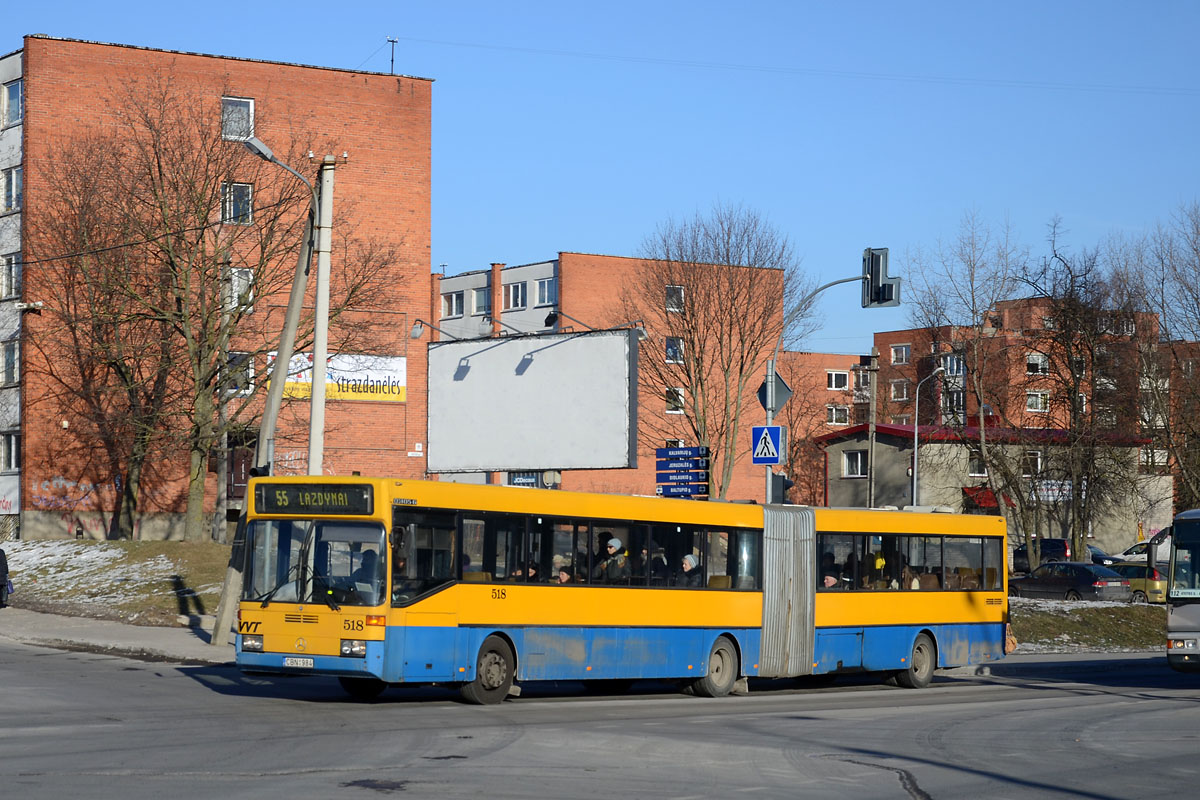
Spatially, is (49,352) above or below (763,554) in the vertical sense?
above

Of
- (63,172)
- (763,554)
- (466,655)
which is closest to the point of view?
(466,655)

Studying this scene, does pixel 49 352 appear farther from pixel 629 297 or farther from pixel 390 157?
pixel 629 297

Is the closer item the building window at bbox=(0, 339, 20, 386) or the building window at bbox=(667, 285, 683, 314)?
the building window at bbox=(0, 339, 20, 386)

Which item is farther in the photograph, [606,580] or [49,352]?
[49,352]

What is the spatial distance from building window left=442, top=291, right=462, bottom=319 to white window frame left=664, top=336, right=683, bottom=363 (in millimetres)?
32790

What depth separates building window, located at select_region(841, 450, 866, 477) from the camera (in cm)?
7556

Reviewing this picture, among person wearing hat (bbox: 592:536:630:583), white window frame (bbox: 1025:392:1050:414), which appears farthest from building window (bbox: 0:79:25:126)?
white window frame (bbox: 1025:392:1050:414)

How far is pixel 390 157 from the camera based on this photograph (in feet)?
169

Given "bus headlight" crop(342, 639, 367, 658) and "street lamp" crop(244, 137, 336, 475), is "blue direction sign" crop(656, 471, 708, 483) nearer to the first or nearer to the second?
"street lamp" crop(244, 137, 336, 475)

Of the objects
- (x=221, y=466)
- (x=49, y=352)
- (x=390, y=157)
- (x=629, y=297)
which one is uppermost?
(x=390, y=157)

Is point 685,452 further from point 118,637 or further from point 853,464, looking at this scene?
point 853,464

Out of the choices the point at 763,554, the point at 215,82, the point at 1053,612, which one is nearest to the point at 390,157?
the point at 215,82

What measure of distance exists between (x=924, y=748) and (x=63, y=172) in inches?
→ 1322

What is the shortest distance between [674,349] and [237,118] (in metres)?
19.0
